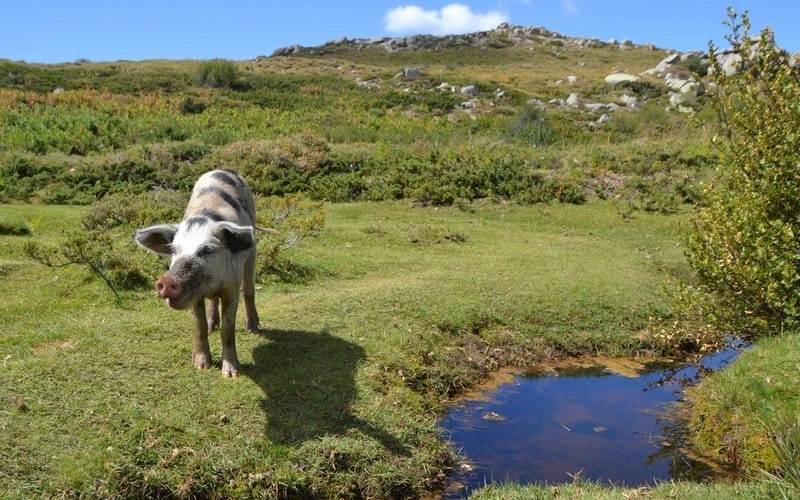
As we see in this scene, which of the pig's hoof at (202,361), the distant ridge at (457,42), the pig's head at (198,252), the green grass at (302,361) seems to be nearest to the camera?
the green grass at (302,361)

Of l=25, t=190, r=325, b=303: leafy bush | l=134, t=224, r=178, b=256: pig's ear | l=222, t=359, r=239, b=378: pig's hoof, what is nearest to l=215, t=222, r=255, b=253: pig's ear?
l=134, t=224, r=178, b=256: pig's ear

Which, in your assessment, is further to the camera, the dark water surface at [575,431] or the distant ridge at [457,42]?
the distant ridge at [457,42]

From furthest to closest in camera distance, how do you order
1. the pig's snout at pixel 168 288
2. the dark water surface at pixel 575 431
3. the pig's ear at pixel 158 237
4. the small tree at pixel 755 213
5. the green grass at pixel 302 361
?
the small tree at pixel 755 213 < the dark water surface at pixel 575 431 < the pig's ear at pixel 158 237 < the green grass at pixel 302 361 < the pig's snout at pixel 168 288

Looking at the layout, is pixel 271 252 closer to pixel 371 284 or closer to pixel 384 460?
pixel 371 284

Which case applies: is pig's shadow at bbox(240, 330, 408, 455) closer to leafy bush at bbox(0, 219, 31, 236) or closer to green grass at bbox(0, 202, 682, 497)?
green grass at bbox(0, 202, 682, 497)

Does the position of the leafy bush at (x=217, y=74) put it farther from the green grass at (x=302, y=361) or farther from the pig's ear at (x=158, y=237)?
the pig's ear at (x=158, y=237)

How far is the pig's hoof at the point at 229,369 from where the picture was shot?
7.31 metres

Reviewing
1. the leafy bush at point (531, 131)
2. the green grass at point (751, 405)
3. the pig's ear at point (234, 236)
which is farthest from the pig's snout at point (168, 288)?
the leafy bush at point (531, 131)

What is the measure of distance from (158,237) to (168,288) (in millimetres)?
1195

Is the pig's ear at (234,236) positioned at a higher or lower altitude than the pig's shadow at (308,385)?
higher

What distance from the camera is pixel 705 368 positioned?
9703 mm

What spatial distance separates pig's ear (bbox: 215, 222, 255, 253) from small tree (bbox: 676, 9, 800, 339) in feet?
19.2

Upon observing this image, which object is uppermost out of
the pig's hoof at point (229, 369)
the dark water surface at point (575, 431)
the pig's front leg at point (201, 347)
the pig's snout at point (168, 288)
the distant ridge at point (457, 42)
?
the distant ridge at point (457, 42)

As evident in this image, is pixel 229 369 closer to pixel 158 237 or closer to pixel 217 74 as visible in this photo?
pixel 158 237
